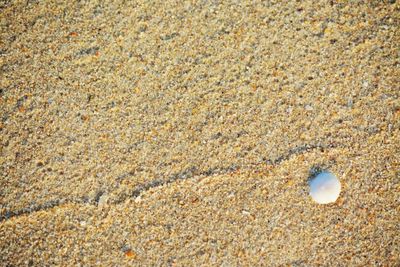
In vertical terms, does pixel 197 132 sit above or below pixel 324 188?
above

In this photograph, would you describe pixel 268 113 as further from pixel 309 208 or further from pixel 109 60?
pixel 109 60

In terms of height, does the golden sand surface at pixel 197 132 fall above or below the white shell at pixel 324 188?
above

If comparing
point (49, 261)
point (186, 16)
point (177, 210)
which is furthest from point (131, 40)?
point (49, 261)

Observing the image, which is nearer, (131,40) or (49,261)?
(49,261)
